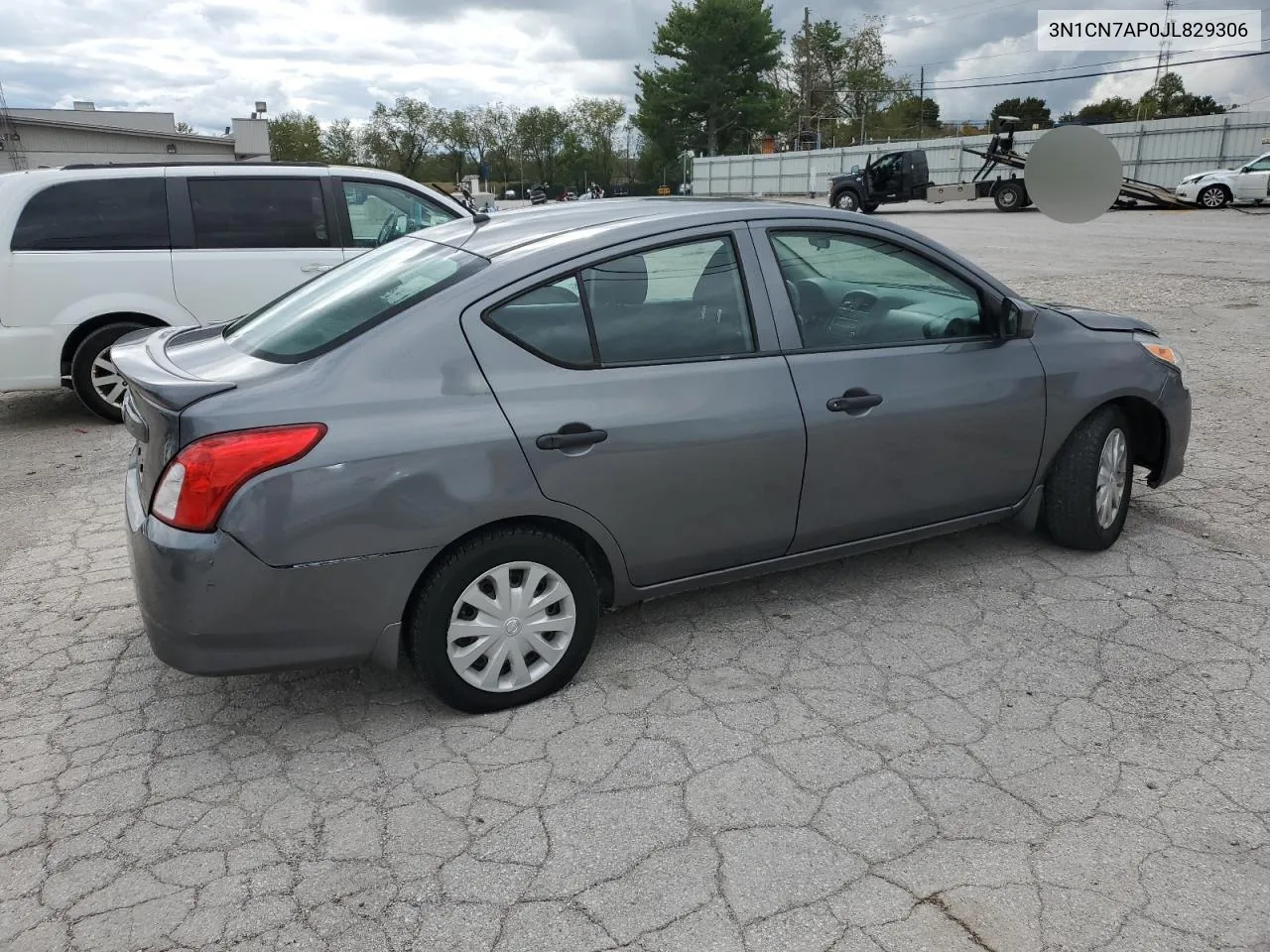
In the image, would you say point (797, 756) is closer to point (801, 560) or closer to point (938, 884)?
point (938, 884)

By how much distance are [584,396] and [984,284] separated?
71.9 inches

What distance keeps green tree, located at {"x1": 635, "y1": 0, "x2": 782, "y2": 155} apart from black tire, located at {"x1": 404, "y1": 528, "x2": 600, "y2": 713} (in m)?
77.2

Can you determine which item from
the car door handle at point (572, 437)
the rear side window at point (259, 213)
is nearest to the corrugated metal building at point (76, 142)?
the rear side window at point (259, 213)

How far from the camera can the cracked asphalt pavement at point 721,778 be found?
239 centimetres

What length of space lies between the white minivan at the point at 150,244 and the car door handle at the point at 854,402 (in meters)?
4.63

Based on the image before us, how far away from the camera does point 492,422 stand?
3.03m

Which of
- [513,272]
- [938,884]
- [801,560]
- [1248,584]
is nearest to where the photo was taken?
[938,884]

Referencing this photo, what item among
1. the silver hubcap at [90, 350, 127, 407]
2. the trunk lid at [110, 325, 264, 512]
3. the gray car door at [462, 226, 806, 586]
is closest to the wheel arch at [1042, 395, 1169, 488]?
the gray car door at [462, 226, 806, 586]

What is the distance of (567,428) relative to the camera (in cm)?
313

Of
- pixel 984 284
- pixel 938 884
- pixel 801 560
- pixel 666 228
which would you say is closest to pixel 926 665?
pixel 801 560

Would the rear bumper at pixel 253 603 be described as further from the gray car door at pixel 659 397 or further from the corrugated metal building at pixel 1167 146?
the corrugated metal building at pixel 1167 146

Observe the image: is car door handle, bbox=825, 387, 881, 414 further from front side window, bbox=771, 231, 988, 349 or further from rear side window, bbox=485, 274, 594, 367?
rear side window, bbox=485, 274, 594, 367

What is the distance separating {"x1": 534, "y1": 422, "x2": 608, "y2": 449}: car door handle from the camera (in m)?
3.10

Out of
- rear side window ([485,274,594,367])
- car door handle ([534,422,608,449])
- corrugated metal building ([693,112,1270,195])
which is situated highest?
corrugated metal building ([693,112,1270,195])
